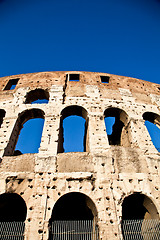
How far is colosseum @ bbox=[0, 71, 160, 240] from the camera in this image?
4.79 metres

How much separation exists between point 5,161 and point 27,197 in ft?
5.73

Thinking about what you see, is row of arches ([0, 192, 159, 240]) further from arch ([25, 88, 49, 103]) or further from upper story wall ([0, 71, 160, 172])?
arch ([25, 88, 49, 103])

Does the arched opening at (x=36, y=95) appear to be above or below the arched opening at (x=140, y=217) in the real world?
above

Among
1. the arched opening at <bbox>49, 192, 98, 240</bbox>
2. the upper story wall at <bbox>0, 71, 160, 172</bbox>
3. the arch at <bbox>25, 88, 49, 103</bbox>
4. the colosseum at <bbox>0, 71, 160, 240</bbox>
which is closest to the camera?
the colosseum at <bbox>0, 71, 160, 240</bbox>

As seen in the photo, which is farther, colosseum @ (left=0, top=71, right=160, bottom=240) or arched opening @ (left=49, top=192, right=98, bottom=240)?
arched opening @ (left=49, top=192, right=98, bottom=240)

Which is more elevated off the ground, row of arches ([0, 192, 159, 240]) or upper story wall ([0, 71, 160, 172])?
upper story wall ([0, 71, 160, 172])

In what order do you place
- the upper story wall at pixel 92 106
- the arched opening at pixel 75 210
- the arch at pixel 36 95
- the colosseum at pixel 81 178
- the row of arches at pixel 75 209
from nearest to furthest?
the colosseum at pixel 81 178, the arched opening at pixel 75 210, the row of arches at pixel 75 209, the upper story wall at pixel 92 106, the arch at pixel 36 95

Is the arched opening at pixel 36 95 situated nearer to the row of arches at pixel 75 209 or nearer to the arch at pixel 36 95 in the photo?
the arch at pixel 36 95

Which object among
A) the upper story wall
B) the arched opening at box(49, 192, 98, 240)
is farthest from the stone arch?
the arched opening at box(49, 192, 98, 240)

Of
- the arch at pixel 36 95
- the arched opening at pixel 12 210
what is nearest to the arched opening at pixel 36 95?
the arch at pixel 36 95

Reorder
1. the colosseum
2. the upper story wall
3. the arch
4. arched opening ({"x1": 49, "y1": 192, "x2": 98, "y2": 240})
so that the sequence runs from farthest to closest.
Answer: the arch → the upper story wall → arched opening ({"x1": 49, "y1": 192, "x2": 98, "y2": 240}) → the colosseum

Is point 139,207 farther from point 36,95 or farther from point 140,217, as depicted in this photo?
point 36,95

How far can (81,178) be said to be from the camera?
5480 millimetres

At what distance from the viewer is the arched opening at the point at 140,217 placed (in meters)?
4.81
